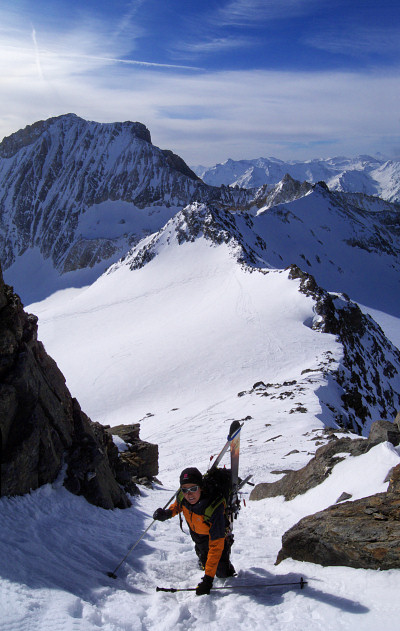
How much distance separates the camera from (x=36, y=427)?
25.6 ft

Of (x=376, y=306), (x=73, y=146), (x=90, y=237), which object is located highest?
(x=73, y=146)

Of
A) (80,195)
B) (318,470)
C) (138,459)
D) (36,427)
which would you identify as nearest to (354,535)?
(318,470)

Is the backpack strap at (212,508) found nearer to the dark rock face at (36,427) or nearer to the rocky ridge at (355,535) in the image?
the rocky ridge at (355,535)

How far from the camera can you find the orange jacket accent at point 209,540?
5637mm

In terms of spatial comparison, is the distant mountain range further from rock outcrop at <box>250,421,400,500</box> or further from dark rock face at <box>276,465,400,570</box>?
dark rock face at <box>276,465,400,570</box>

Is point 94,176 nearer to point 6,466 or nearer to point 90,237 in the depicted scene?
point 90,237

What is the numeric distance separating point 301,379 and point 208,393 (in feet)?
22.9

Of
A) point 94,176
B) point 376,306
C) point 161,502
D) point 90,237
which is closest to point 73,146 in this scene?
point 94,176

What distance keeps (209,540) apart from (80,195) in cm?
17818

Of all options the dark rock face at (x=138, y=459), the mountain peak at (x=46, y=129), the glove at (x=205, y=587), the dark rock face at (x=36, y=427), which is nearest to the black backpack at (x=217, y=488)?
the glove at (x=205, y=587)

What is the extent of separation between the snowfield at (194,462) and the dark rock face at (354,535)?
168 millimetres

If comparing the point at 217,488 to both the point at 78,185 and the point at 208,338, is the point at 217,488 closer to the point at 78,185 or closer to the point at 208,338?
the point at 208,338

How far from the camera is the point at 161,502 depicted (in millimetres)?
11258

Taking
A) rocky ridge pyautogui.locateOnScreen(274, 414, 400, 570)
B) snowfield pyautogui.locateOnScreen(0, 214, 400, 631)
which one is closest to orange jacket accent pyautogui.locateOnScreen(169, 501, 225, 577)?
snowfield pyautogui.locateOnScreen(0, 214, 400, 631)
